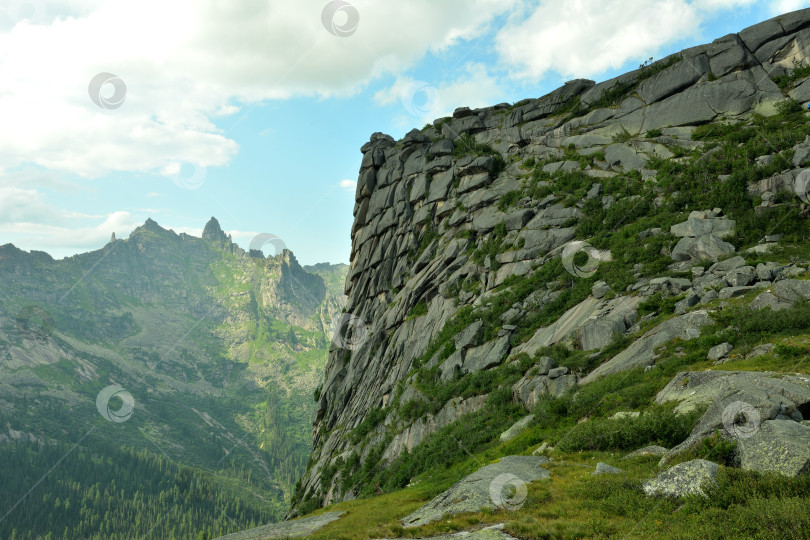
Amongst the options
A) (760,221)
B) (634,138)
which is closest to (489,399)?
(760,221)

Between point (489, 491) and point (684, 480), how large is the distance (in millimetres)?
6589

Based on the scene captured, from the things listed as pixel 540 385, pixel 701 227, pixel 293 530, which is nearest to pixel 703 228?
pixel 701 227

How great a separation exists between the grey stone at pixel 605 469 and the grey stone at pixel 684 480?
212 cm

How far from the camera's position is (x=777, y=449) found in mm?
10836

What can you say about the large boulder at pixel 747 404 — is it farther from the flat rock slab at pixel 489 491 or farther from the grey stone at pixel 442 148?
the grey stone at pixel 442 148

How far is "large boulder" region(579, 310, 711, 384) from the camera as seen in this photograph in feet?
72.1

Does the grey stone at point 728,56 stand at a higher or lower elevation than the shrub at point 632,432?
higher

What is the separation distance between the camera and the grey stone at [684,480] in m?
10.9

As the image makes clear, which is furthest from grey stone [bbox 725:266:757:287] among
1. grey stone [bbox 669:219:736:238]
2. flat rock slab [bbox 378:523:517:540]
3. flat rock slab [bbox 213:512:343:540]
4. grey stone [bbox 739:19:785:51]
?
grey stone [bbox 739:19:785:51]

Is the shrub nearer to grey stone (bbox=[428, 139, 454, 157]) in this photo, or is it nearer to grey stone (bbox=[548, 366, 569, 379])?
grey stone (bbox=[548, 366, 569, 379])

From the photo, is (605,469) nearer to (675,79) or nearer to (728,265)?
(728,265)

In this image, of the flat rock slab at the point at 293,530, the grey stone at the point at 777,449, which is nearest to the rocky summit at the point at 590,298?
the grey stone at the point at 777,449

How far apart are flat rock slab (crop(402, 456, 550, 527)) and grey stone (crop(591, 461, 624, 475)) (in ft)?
6.53

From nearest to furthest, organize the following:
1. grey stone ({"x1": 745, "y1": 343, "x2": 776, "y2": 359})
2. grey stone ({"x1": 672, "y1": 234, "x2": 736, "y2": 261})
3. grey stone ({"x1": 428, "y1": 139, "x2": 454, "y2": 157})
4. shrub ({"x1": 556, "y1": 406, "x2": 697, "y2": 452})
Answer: shrub ({"x1": 556, "y1": 406, "x2": 697, "y2": 452})
grey stone ({"x1": 745, "y1": 343, "x2": 776, "y2": 359})
grey stone ({"x1": 672, "y1": 234, "x2": 736, "y2": 261})
grey stone ({"x1": 428, "y1": 139, "x2": 454, "y2": 157})
